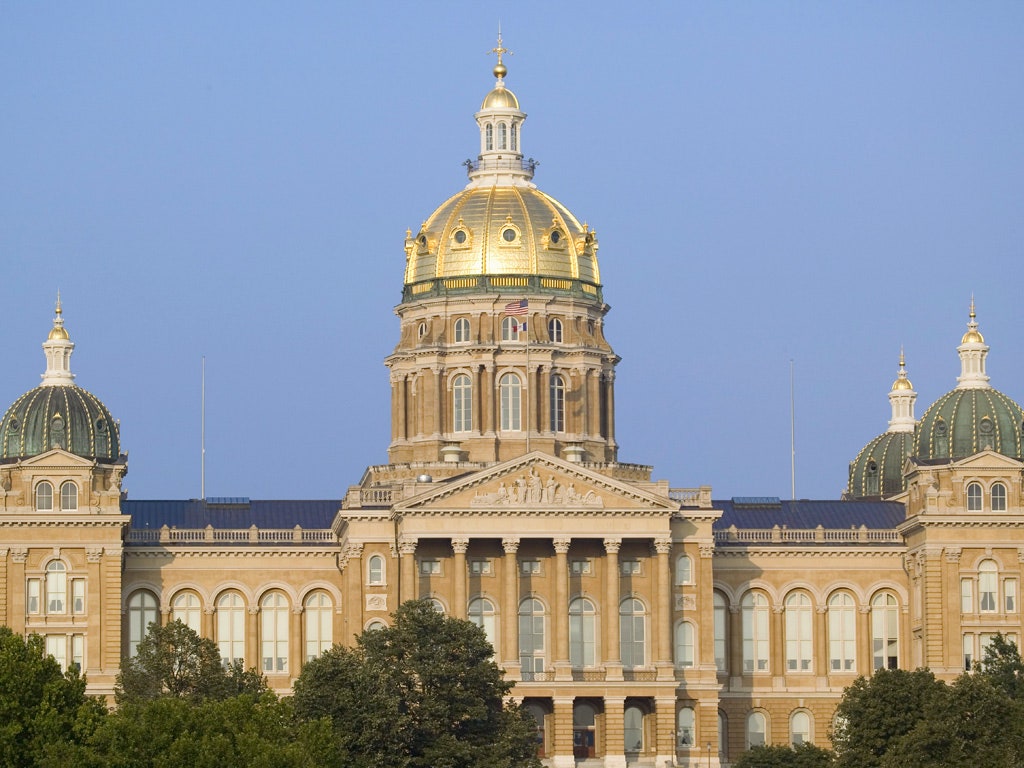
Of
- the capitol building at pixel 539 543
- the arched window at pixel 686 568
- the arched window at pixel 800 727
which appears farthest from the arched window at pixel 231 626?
the arched window at pixel 800 727

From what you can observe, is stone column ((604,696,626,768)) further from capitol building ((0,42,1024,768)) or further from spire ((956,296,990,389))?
spire ((956,296,990,389))

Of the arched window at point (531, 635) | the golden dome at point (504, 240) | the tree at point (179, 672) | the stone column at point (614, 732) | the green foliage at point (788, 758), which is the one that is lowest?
the green foliage at point (788, 758)

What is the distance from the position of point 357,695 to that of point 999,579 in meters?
47.4

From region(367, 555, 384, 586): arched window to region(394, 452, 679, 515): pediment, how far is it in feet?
14.3

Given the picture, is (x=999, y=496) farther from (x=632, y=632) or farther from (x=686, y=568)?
(x=632, y=632)

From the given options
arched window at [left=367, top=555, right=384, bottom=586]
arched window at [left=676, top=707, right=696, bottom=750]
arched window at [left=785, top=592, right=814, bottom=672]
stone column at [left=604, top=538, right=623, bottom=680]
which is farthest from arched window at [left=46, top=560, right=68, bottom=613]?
arched window at [left=785, top=592, right=814, bottom=672]

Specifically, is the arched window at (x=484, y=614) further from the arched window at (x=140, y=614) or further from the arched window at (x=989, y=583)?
the arched window at (x=989, y=583)

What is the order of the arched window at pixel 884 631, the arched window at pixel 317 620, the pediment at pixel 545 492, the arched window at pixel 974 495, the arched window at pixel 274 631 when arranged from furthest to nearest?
the arched window at pixel 884 631
the arched window at pixel 317 620
the arched window at pixel 274 631
the arched window at pixel 974 495
the pediment at pixel 545 492

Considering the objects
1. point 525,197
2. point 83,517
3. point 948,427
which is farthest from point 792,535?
point 83,517

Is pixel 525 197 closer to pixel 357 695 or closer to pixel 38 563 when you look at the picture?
pixel 38 563

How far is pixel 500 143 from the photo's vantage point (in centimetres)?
19400

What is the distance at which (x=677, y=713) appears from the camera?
179375 millimetres

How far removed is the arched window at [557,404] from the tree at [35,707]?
167 feet

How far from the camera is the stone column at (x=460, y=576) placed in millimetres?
177375
